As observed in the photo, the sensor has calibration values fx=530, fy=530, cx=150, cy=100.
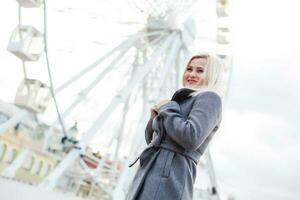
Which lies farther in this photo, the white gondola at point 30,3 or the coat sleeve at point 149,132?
the white gondola at point 30,3

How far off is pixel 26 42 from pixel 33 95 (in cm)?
80

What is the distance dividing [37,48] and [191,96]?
711 cm

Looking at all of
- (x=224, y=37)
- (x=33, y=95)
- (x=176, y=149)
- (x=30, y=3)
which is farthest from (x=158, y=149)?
(x=224, y=37)

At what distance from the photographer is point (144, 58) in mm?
11555

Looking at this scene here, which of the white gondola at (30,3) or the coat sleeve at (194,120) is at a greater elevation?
the white gondola at (30,3)

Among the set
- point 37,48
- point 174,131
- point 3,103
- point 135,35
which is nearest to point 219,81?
point 174,131

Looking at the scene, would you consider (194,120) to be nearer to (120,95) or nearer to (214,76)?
(214,76)

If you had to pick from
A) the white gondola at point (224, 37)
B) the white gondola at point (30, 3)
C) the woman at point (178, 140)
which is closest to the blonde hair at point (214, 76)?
the woman at point (178, 140)

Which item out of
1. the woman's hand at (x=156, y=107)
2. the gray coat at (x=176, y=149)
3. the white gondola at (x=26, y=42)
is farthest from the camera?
the white gondola at (x=26, y=42)

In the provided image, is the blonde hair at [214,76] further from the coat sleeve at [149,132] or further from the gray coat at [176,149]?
the coat sleeve at [149,132]

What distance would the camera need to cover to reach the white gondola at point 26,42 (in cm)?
772

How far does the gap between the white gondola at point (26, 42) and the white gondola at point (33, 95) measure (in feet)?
1.27

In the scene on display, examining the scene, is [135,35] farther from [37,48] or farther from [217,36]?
[37,48]

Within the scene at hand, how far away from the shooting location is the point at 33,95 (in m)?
7.96
